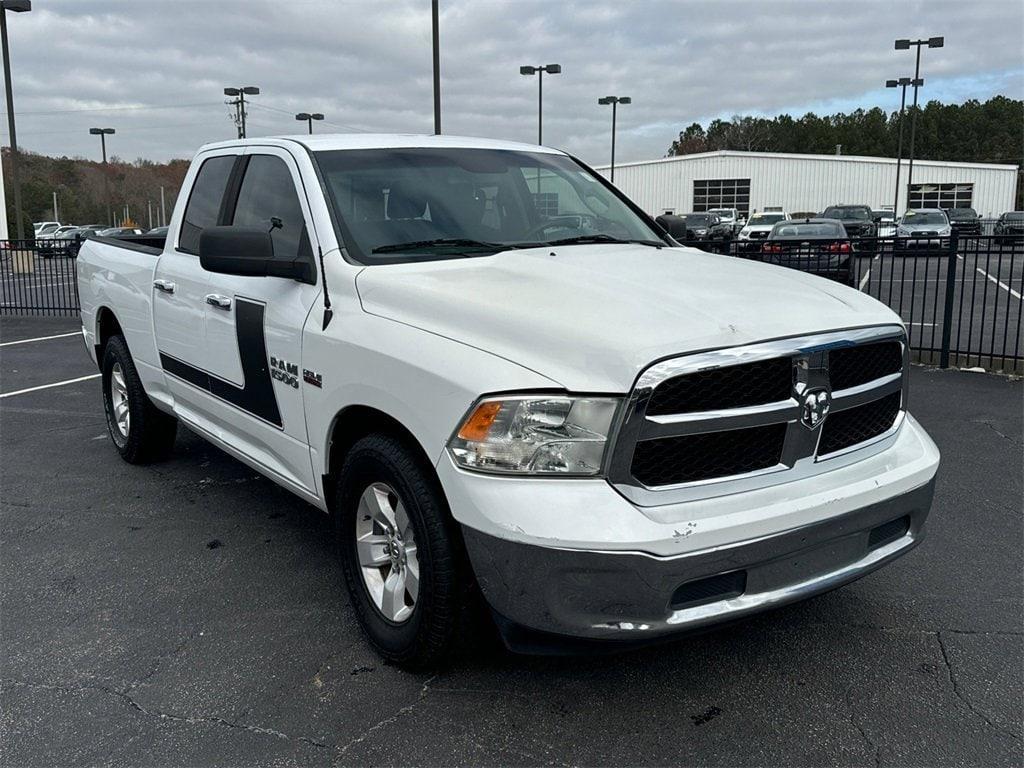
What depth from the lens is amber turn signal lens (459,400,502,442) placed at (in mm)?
2646

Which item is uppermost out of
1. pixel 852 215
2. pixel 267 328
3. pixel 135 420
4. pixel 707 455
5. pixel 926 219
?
pixel 852 215

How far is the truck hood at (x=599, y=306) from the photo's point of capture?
2631 millimetres

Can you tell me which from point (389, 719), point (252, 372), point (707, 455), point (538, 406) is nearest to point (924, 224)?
point (252, 372)

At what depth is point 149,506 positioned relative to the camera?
5.17 metres

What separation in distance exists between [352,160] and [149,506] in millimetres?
2507

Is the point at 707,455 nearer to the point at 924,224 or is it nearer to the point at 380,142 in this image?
the point at 380,142

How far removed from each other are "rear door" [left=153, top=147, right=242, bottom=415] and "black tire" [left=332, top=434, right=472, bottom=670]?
5.48ft

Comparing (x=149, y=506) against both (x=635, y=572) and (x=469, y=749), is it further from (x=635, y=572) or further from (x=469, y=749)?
(x=635, y=572)

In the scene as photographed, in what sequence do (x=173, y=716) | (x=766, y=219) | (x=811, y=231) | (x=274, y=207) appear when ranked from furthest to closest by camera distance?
1. (x=766, y=219)
2. (x=811, y=231)
3. (x=274, y=207)
4. (x=173, y=716)

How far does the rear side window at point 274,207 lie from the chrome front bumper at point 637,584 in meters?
1.73

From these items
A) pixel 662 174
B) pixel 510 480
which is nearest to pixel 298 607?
pixel 510 480

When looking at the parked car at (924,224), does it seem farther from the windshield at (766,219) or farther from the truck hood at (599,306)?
the truck hood at (599,306)

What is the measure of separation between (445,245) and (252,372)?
1.06m

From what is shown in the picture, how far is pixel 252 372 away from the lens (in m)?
3.99
